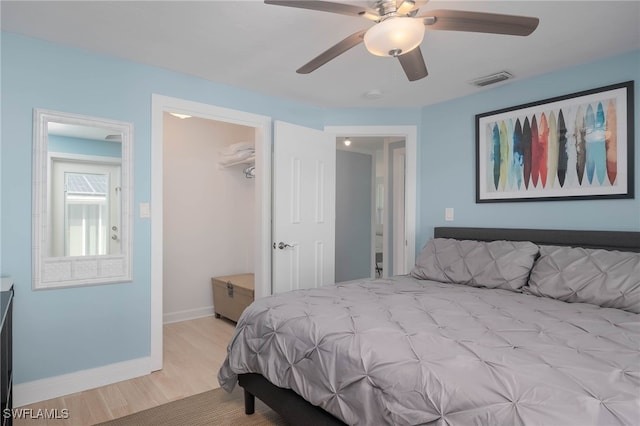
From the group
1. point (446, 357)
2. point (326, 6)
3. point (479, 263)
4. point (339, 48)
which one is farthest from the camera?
point (479, 263)

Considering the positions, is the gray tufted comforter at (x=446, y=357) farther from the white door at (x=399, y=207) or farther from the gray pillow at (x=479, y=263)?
the white door at (x=399, y=207)

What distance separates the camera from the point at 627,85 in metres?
2.46

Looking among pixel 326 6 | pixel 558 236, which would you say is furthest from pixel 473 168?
pixel 326 6

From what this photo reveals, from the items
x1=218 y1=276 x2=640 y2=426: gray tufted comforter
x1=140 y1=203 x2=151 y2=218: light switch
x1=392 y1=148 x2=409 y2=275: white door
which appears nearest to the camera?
x1=218 y1=276 x2=640 y2=426: gray tufted comforter

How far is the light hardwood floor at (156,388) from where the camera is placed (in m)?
2.20

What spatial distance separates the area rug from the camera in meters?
2.09

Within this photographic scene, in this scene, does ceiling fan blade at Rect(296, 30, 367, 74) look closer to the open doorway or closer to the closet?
the closet

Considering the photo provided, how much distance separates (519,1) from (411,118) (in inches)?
75.4

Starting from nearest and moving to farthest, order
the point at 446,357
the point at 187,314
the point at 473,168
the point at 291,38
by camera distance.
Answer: the point at 446,357 < the point at 291,38 < the point at 473,168 < the point at 187,314

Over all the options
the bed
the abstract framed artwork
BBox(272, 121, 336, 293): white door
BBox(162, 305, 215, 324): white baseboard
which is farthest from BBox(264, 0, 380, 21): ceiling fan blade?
BBox(162, 305, 215, 324): white baseboard

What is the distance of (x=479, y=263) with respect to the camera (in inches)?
105

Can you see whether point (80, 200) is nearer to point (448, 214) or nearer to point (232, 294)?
point (232, 294)

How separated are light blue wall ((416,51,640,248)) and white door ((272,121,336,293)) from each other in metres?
1.00

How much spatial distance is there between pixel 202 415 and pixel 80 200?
1.68 metres
